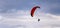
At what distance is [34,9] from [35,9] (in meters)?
0.66

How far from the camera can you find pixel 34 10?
2793 inches

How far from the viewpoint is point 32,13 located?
70.8 m

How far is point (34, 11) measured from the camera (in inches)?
2808

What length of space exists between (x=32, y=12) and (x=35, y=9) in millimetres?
2045

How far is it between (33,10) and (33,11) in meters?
0.50

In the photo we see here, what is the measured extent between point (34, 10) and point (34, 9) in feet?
2.40

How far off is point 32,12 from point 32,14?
967mm

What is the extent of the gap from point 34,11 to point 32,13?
57.8 inches

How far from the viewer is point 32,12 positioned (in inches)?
2793

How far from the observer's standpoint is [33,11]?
71062 millimetres

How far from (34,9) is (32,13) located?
7.15ft

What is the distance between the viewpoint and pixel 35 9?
70.8 m

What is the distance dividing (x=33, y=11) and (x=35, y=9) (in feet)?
4.52

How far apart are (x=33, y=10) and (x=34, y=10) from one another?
0.48m
